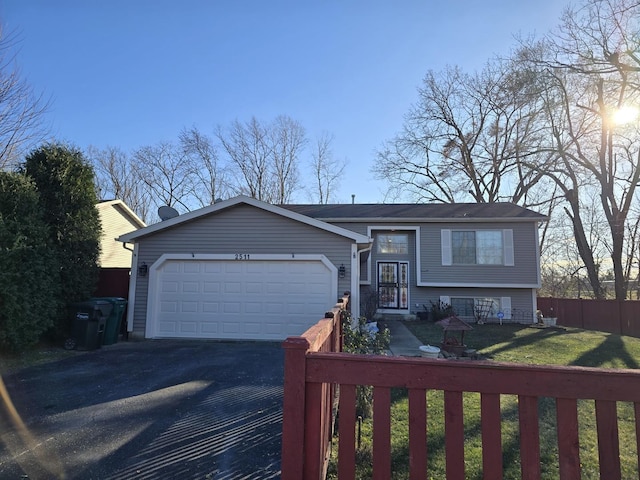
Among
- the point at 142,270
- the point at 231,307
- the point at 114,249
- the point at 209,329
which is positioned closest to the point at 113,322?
the point at 142,270

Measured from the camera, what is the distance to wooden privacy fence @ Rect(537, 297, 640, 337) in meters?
13.7

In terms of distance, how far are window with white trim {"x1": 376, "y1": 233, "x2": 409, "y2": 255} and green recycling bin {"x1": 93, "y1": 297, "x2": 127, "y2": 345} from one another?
9.21 metres

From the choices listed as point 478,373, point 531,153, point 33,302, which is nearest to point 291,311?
point 33,302

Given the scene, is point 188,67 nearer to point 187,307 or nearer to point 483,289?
point 187,307

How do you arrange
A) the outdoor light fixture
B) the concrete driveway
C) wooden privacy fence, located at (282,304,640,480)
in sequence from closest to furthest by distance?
1. wooden privacy fence, located at (282,304,640,480)
2. the concrete driveway
3. the outdoor light fixture

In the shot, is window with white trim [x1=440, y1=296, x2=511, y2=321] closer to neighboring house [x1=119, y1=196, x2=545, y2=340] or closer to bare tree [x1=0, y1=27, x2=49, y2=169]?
neighboring house [x1=119, y1=196, x2=545, y2=340]

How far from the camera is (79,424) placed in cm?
375

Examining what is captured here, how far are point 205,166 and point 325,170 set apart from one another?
8654 millimetres

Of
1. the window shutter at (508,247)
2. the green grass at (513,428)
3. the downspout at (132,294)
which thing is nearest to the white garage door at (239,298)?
the downspout at (132,294)

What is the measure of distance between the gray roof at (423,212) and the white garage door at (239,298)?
5426 millimetres

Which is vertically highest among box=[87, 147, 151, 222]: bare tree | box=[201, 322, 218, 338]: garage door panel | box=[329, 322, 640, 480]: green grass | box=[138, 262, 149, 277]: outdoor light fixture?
box=[87, 147, 151, 222]: bare tree

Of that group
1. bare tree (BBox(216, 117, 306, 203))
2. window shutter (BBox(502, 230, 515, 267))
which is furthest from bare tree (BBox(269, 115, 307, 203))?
window shutter (BBox(502, 230, 515, 267))

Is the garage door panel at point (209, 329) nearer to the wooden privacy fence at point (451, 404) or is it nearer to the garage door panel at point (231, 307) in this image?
the garage door panel at point (231, 307)

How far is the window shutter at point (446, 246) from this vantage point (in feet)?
44.4
